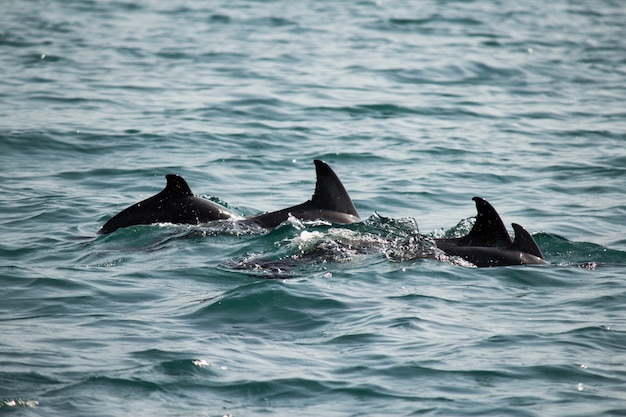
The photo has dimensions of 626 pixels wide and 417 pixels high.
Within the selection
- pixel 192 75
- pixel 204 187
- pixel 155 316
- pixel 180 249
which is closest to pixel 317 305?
pixel 155 316

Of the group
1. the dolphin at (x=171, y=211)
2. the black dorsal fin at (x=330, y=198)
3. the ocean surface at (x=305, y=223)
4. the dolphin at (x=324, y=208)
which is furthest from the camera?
the dolphin at (x=171, y=211)

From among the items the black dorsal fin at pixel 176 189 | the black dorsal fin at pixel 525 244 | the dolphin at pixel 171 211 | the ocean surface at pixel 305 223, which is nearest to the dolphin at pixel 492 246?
the black dorsal fin at pixel 525 244


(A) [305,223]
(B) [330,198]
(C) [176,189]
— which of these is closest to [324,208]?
(B) [330,198]

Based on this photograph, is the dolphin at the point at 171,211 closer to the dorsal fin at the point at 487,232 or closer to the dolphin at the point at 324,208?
the dolphin at the point at 324,208

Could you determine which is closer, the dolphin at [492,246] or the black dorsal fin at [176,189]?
the dolphin at [492,246]

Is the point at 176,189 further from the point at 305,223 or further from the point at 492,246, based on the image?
the point at 492,246

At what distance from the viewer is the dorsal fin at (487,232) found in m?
10.9

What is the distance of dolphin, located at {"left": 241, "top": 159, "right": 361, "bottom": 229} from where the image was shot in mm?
12016

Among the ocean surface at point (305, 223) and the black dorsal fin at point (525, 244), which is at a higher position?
the black dorsal fin at point (525, 244)

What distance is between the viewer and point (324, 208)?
12133 millimetres

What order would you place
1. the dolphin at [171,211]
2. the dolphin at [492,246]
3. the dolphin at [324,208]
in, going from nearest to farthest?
the dolphin at [492,246]
the dolphin at [324,208]
the dolphin at [171,211]

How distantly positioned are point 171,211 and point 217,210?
0.60m

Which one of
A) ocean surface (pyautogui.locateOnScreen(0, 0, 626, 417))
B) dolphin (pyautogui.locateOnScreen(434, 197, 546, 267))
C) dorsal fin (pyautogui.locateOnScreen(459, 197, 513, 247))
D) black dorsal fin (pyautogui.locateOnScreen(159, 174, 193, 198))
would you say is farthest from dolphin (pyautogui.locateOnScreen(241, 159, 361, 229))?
dorsal fin (pyautogui.locateOnScreen(459, 197, 513, 247))

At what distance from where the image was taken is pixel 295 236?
11414mm
